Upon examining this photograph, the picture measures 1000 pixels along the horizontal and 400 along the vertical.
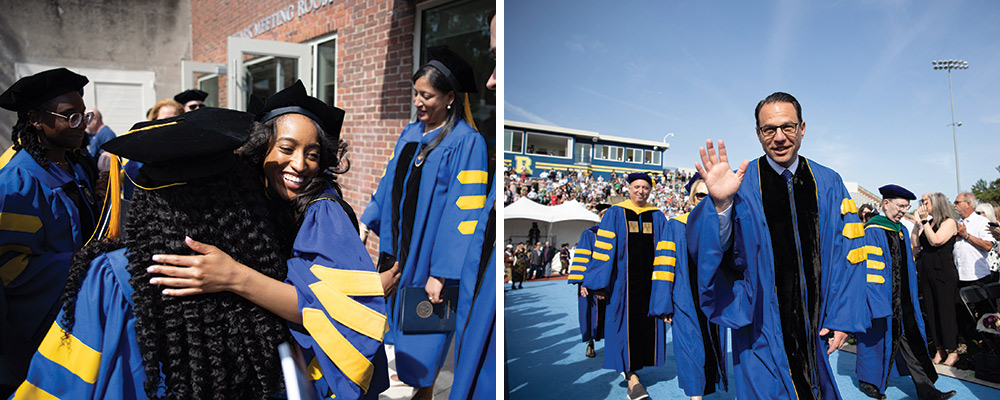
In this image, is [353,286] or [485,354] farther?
[485,354]

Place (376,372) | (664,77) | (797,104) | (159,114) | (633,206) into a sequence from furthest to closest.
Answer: (159,114) → (633,206) → (664,77) → (797,104) → (376,372)

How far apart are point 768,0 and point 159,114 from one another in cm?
396

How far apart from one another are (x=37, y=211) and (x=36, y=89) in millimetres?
512

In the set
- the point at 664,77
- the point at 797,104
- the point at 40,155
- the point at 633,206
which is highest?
the point at 664,77

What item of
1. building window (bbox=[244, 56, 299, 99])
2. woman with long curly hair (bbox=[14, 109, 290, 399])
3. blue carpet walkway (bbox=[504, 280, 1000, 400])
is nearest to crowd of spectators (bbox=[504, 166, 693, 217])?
blue carpet walkway (bbox=[504, 280, 1000, 400])

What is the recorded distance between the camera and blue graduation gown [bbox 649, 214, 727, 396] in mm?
2182

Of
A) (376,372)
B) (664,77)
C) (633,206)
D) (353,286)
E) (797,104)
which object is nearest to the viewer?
(353,286)

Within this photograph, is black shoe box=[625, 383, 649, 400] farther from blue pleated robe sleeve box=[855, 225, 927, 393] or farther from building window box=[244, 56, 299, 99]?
building window box=[244, 56, 299, 99]

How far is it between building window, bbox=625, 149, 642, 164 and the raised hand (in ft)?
0.83

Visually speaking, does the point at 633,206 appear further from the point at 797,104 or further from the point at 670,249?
the point at 797,104

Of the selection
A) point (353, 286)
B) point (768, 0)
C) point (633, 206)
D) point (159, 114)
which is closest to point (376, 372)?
point (353, 286)

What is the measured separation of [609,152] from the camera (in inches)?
85.0

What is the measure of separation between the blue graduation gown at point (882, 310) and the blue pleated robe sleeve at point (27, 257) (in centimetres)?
297

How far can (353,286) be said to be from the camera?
4.80ft
